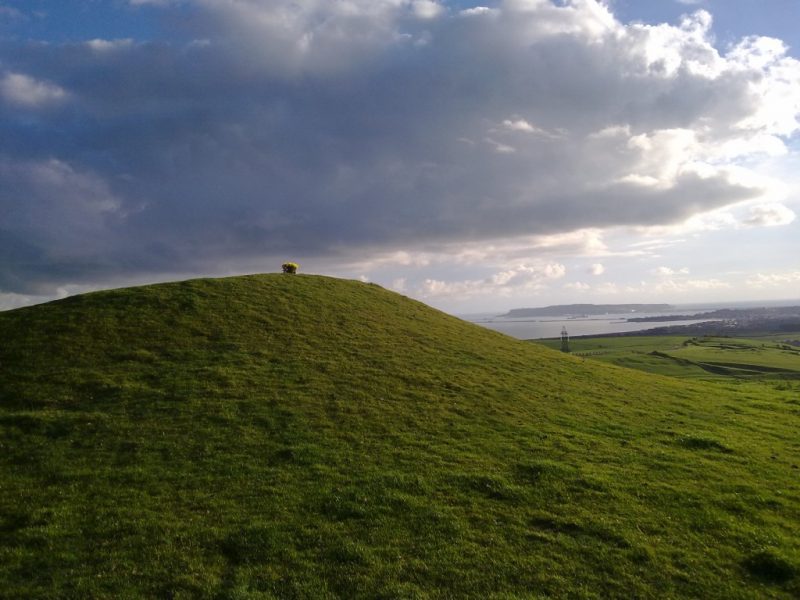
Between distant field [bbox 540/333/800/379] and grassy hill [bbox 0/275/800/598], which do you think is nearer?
grassy hill [bbox 0/275/800/598]

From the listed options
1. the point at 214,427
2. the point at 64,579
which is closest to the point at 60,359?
the point at 214,427

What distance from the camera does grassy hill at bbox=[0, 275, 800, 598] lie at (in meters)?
10.9

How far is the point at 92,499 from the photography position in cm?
1359

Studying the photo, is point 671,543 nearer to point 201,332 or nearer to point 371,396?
point 371,396

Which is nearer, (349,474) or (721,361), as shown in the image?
(349,474)

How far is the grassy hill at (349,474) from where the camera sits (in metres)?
10.9

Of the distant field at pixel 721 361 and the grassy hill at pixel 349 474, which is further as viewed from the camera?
the distant field at pixel 721 361

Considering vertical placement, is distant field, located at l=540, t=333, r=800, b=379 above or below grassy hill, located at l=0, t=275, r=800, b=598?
below

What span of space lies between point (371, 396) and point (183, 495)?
398 inches

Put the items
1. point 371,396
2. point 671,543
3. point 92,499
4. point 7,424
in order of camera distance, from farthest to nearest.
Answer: point 371,396 → point 7,424 → point 92,499 → point 671,543

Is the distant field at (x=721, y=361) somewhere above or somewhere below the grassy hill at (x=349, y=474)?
below

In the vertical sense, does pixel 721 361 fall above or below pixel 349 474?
below

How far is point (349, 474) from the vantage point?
15336mm

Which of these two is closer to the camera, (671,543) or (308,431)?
(671,543)
